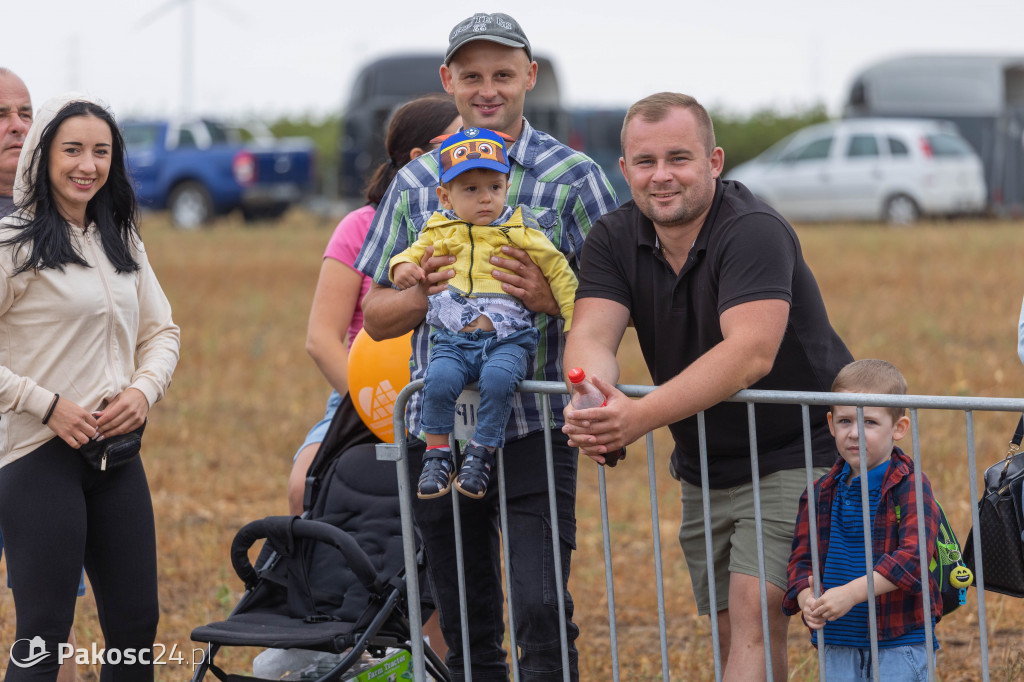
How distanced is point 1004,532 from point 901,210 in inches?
717

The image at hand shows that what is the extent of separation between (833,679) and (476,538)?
3.44 ft

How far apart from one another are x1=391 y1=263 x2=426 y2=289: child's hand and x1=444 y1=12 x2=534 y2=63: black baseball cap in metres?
0.64

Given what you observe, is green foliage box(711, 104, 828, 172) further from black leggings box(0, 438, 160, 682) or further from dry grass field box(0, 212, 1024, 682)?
black leggings box(0, 438, 160, 682)

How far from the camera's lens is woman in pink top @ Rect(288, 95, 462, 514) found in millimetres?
4090

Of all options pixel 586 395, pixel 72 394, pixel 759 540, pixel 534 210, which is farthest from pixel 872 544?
pixel 72 394

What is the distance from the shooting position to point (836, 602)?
9.89 feet

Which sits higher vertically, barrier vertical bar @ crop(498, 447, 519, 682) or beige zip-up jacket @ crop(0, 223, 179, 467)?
beige zip-up jacket @ crop(0, 223, 179, 467)

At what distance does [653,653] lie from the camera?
5012 mm

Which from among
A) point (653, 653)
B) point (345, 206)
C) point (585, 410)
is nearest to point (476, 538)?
point (585, 410)

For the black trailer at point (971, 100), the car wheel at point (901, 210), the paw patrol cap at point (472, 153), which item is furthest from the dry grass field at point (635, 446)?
the black trailer at point (971, 100)

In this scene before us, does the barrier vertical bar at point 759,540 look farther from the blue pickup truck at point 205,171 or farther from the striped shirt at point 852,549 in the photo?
the blue pickup truck at point 205,171

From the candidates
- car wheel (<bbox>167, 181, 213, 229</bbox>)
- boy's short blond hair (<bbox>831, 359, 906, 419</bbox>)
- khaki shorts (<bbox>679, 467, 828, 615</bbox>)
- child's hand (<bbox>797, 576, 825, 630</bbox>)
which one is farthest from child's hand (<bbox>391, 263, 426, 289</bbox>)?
car wheel (<bbox>167, 181, 213, 229</bbox>)

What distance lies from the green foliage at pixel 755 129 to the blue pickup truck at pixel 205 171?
40.8 feet

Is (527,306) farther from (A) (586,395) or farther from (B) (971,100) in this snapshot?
(B) (971,100)
